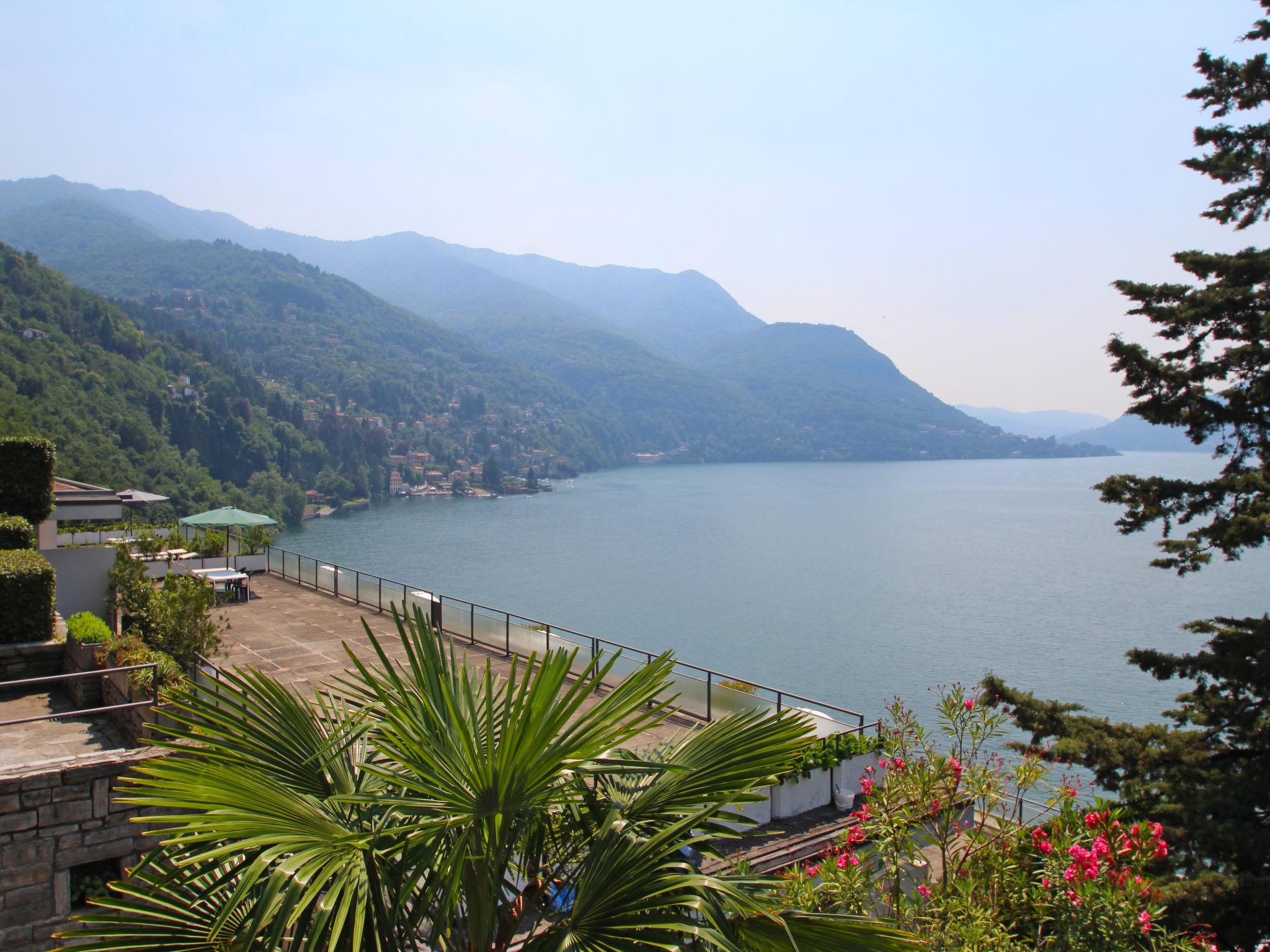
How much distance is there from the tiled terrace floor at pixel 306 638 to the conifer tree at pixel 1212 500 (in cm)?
524

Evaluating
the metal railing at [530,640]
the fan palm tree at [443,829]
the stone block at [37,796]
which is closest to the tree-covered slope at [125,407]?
the metal railing at [530,640]

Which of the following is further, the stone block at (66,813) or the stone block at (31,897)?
the stone block at (66,813)

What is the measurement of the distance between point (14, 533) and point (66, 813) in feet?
20.0

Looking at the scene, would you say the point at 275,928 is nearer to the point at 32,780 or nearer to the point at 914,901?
the point at 914,901

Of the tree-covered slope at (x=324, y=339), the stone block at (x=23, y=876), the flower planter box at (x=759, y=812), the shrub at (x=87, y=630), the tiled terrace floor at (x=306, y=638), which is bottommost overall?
the flower planter box at (x=759, y=812)

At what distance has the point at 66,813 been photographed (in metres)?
5.87

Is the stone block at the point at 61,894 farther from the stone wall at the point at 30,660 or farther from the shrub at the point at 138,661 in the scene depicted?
the stone wall at the point at 30,660

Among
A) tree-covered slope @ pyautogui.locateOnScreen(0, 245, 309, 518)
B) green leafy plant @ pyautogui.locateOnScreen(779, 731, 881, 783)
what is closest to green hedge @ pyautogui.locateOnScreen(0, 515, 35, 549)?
green leafy plant @ pyautogui.locateOnScreen(779, 731, 881, 783)

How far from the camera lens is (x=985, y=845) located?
3455 millimetres

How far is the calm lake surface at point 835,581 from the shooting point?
34.5 meters

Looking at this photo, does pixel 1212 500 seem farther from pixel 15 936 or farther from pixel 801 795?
pixel 15 936

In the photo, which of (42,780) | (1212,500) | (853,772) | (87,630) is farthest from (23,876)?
(1212,500)

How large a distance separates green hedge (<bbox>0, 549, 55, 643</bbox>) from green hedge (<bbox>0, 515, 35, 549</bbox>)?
57.4 inches

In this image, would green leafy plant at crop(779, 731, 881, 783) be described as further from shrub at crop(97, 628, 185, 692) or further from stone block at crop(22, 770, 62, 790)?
stone block at crop(22, 770, 62, 790)
